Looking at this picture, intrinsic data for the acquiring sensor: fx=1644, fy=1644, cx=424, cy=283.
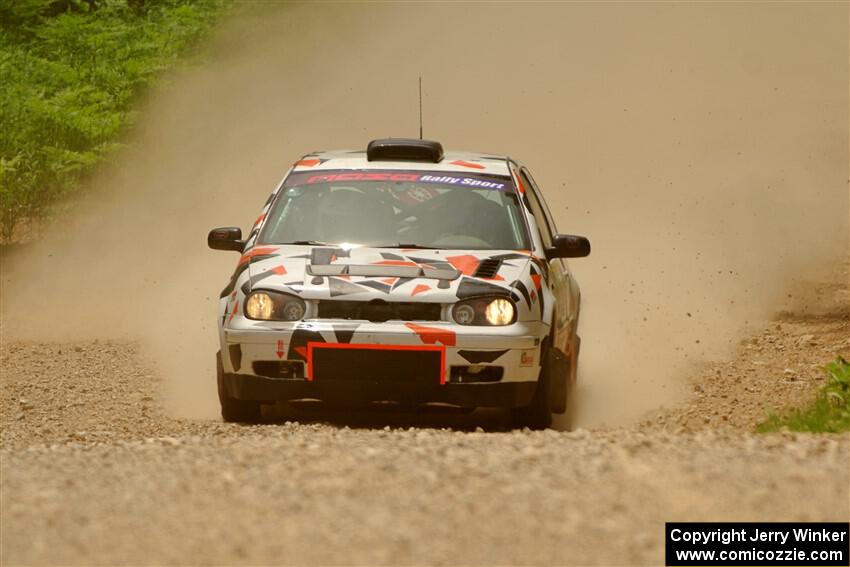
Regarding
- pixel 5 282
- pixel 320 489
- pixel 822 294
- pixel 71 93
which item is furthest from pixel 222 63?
pixel 320 489

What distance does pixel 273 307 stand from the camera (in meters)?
9.02

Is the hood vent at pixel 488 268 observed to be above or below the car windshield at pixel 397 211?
below

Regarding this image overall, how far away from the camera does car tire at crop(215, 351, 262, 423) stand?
9.31 meters

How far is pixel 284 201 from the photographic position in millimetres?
10242

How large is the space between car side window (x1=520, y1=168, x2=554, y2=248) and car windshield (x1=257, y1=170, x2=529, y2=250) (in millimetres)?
232

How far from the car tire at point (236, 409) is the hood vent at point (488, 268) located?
1500mm

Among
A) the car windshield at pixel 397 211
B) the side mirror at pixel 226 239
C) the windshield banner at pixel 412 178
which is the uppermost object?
the windshield banner at pixel 412 178

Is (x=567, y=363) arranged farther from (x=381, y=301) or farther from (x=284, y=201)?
(x=284, y=201)

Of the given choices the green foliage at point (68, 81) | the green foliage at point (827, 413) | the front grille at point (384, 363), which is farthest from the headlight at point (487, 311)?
the green foliage at point (68, 81)

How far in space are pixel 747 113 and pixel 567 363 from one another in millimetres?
19469

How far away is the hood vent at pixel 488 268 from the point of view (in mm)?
9094

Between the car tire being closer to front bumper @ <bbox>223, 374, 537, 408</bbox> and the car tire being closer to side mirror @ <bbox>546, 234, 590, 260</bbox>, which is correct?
front bumper @ <bbox>223, 374, 537, 408</bbox>

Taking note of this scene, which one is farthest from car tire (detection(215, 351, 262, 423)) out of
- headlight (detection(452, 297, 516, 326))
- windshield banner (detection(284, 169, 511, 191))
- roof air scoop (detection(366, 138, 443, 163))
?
roof air scoop (detection(366, 138, 443, 163))
